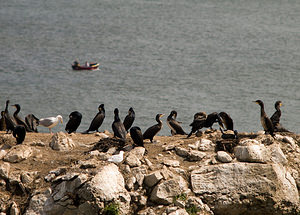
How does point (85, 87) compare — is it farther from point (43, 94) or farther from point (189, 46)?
point (189, 46)

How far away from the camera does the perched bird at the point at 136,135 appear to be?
16808 millimetres

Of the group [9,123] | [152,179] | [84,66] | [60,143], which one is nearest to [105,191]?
[152,179]

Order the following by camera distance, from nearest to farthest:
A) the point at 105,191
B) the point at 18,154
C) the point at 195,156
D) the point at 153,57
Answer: the point at 105,191 < the point at 18,154 < the point at 195,156 < the point at 153,57

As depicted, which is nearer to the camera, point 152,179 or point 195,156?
point 152,179

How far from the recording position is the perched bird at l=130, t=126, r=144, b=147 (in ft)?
55.1

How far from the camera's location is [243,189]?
16078mm

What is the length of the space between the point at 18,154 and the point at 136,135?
3534 mm

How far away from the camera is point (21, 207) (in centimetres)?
1541

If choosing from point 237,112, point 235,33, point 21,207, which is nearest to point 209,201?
point 21,207

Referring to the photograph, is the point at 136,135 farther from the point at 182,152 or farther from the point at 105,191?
the point at 105,191

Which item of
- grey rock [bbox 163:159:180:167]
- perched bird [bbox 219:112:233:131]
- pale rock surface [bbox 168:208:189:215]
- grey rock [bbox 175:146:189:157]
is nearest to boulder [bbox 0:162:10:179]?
grey rock [bbox 163:159:180:167]

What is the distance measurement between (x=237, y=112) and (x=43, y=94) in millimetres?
15319

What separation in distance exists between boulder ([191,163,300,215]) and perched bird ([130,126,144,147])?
1954mm

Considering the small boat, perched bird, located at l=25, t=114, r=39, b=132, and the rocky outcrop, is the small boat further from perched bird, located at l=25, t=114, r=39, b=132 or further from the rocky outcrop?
the rocky outcrop
